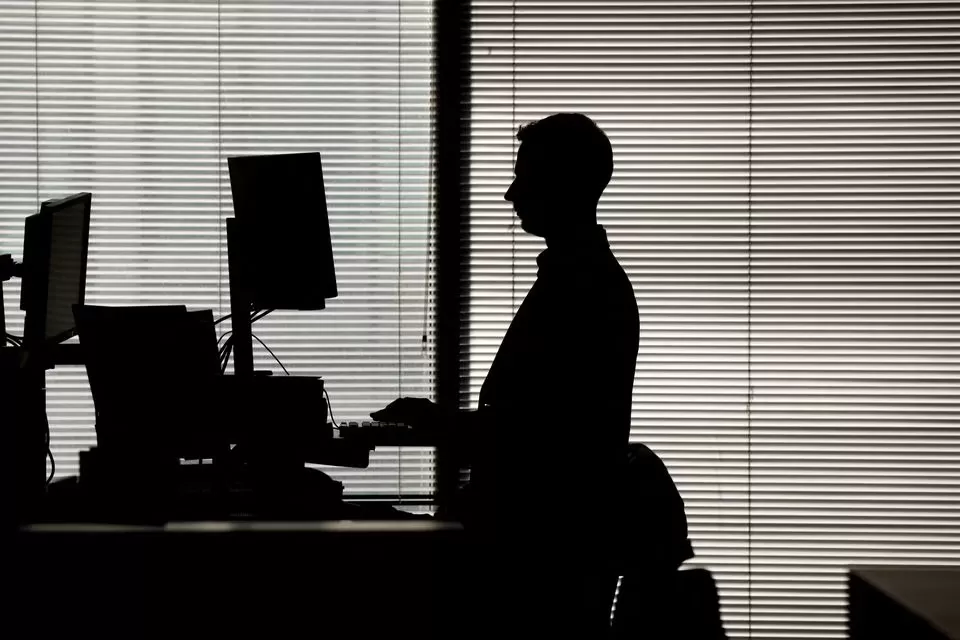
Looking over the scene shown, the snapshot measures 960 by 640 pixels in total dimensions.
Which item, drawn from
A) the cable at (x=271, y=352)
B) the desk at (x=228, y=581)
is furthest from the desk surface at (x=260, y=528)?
the cable at (x=271, y=352)

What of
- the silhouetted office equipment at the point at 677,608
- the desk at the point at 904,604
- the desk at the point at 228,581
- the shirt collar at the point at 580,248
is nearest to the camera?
the desk at the point at 228,581

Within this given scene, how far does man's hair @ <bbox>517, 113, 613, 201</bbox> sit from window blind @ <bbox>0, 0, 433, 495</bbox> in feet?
3.56

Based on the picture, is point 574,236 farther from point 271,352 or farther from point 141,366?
point 271,352

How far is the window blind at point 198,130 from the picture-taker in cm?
298

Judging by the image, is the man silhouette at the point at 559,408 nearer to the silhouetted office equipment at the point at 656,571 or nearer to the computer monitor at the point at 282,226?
the silhouetted office equipment at the point at 656,571

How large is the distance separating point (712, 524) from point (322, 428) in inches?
58.1

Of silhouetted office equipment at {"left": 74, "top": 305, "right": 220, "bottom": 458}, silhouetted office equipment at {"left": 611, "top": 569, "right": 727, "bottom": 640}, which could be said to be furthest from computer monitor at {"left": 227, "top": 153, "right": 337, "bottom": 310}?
silhouetted office equipment at {"left": 611, "top": 569, "right": 727, "bottom": 640}

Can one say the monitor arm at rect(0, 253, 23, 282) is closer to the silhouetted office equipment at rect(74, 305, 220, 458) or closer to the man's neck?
the silhouetted office equipment at rect(74, 305, 220, 458)

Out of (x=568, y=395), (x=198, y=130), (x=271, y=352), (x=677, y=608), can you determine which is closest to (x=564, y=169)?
(x=568, y=395)

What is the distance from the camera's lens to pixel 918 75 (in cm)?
300

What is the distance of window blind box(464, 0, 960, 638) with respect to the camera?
2994 millimetres

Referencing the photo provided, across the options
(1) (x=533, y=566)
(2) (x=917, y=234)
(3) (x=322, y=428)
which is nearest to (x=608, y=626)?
(1) (x=533, y=566)

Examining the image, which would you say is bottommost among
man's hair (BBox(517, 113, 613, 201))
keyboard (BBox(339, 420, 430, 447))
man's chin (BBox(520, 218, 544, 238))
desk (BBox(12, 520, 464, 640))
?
keyboard (BBox(339, 420, 430, 447))

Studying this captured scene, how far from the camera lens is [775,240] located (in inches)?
118
